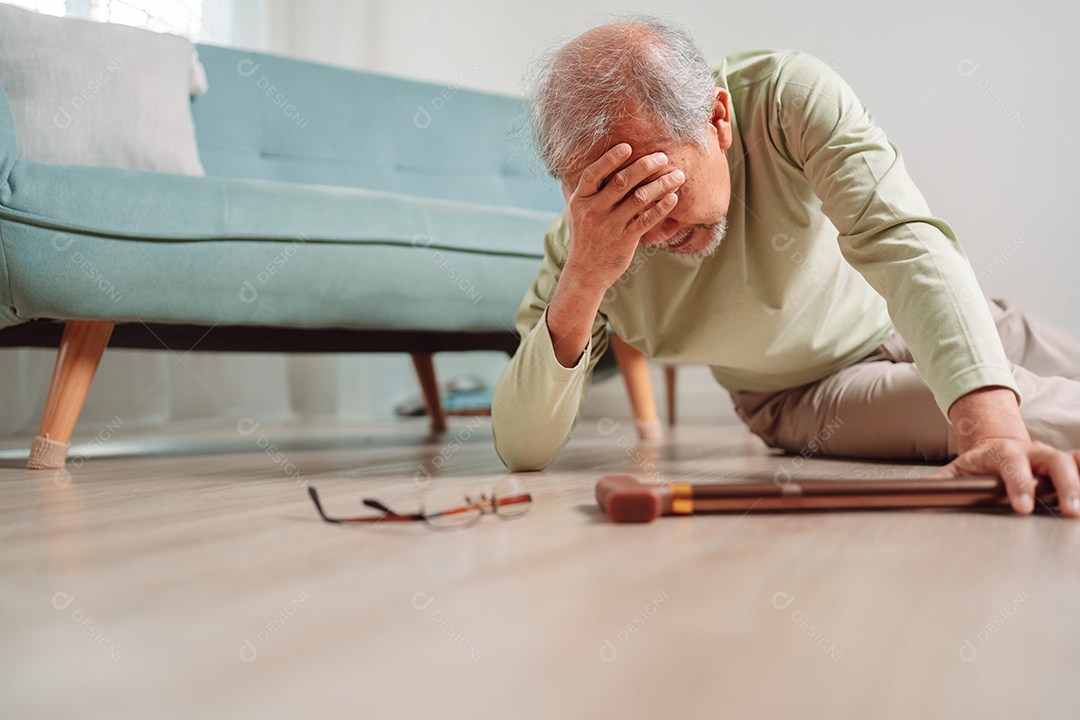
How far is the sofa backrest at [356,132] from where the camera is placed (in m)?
2.08

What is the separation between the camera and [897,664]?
38 centimetres

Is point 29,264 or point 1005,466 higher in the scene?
point 1005,466

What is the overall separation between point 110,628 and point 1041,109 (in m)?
2.47

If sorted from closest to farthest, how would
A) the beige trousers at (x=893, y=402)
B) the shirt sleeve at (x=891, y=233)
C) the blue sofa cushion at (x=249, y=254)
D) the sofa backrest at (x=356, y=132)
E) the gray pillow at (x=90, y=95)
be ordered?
1. the shirt sleeve at (x=891, y=233)
2. the beige trousers at (x=893, y=402)
3. the blue sofa cushion at (x=249, y=254)
4. the gray pillow at (x=90, y=95)
5. the sofa backrest at (x=356, y=132)

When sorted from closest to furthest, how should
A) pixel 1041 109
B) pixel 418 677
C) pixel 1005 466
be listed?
pixel 418 677 < pixel 1005 466 < pixel 1041 109

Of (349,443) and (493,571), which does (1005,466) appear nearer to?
(493,571)

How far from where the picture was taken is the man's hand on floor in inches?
25.6

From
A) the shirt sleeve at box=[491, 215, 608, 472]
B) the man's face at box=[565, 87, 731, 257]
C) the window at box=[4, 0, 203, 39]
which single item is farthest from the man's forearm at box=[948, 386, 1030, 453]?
the window at box=[4, 0, 203, 39]

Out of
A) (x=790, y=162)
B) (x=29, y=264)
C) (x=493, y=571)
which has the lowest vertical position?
(x=29, y=264)

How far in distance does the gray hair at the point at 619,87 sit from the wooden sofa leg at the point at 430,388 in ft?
4.31

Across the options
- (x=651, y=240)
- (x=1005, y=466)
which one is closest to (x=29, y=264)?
(x=651, y=240)

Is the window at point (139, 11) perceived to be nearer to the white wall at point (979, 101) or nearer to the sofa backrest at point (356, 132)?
the sofa backrest at point (356, 132)

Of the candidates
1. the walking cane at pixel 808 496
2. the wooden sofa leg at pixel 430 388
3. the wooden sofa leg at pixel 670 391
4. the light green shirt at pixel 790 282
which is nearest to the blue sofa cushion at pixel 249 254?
the light green shirt at pixel 790 282

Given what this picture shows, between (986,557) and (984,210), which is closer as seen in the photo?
(986,557)
